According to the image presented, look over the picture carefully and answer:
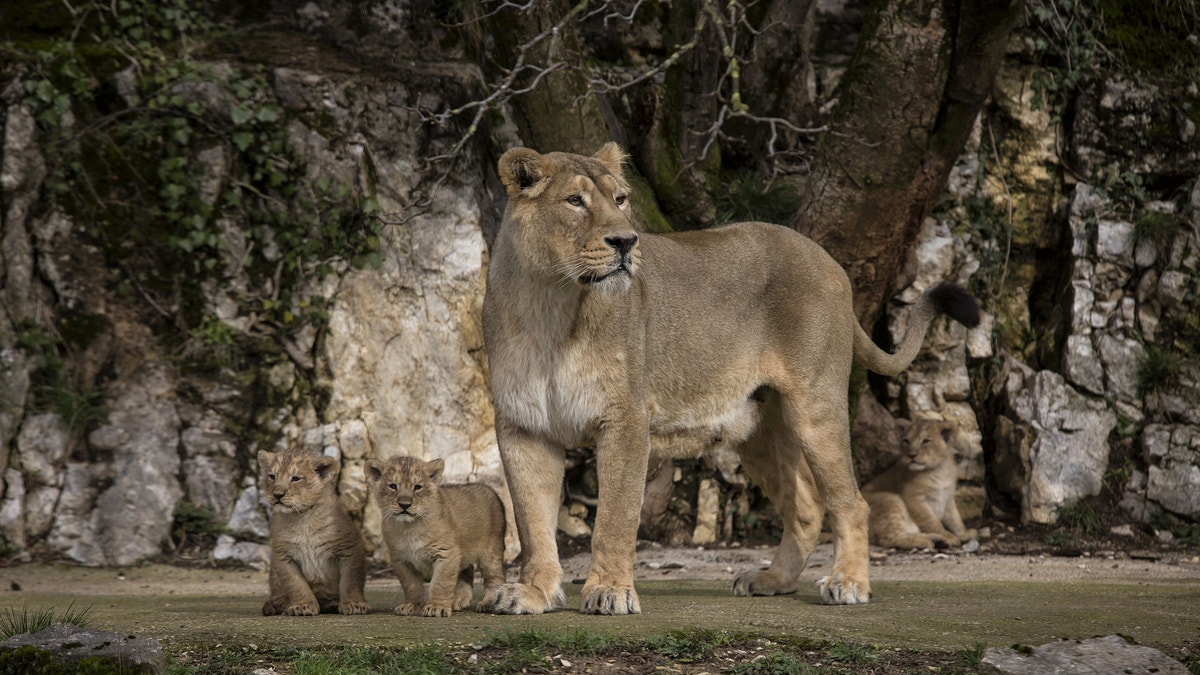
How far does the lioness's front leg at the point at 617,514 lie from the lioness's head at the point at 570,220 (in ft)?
2.59

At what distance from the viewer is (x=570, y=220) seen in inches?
251

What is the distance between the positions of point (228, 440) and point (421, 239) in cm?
230

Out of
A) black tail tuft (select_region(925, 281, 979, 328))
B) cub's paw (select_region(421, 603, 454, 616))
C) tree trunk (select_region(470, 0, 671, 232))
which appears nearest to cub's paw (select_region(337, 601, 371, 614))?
cub's paw (select_region(421, 603, 454, 616))

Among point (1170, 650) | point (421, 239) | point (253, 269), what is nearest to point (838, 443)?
point (1170, 650)

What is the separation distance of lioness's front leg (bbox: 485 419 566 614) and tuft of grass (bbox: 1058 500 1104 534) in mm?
5883

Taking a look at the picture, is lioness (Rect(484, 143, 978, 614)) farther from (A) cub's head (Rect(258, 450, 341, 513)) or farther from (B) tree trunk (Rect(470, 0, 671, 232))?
(B) tree trunk (Rect(470, 0, 671, 232))

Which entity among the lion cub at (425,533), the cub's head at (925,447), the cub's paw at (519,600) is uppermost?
the cub's head at (925,447)

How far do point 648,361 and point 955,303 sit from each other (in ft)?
7.97

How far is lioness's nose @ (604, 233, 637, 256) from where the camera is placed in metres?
6.21

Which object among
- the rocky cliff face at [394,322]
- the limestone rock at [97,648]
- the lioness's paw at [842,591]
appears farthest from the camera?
the rocky cliff face at [394,322]

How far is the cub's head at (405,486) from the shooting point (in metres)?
6.43

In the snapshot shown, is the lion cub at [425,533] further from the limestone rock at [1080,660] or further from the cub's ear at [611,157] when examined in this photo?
the limestone rock at [1080,660]

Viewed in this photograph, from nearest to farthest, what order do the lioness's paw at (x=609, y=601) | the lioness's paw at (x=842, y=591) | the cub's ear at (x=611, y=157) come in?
the lioness's paw at (x=609, y=601)
the lioness's paw at (x=842, y=591)
the cub's ear at (x=611, y=157)

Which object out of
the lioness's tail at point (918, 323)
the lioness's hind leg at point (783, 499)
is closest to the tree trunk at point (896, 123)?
the lioness's tail at point (918, 323)
